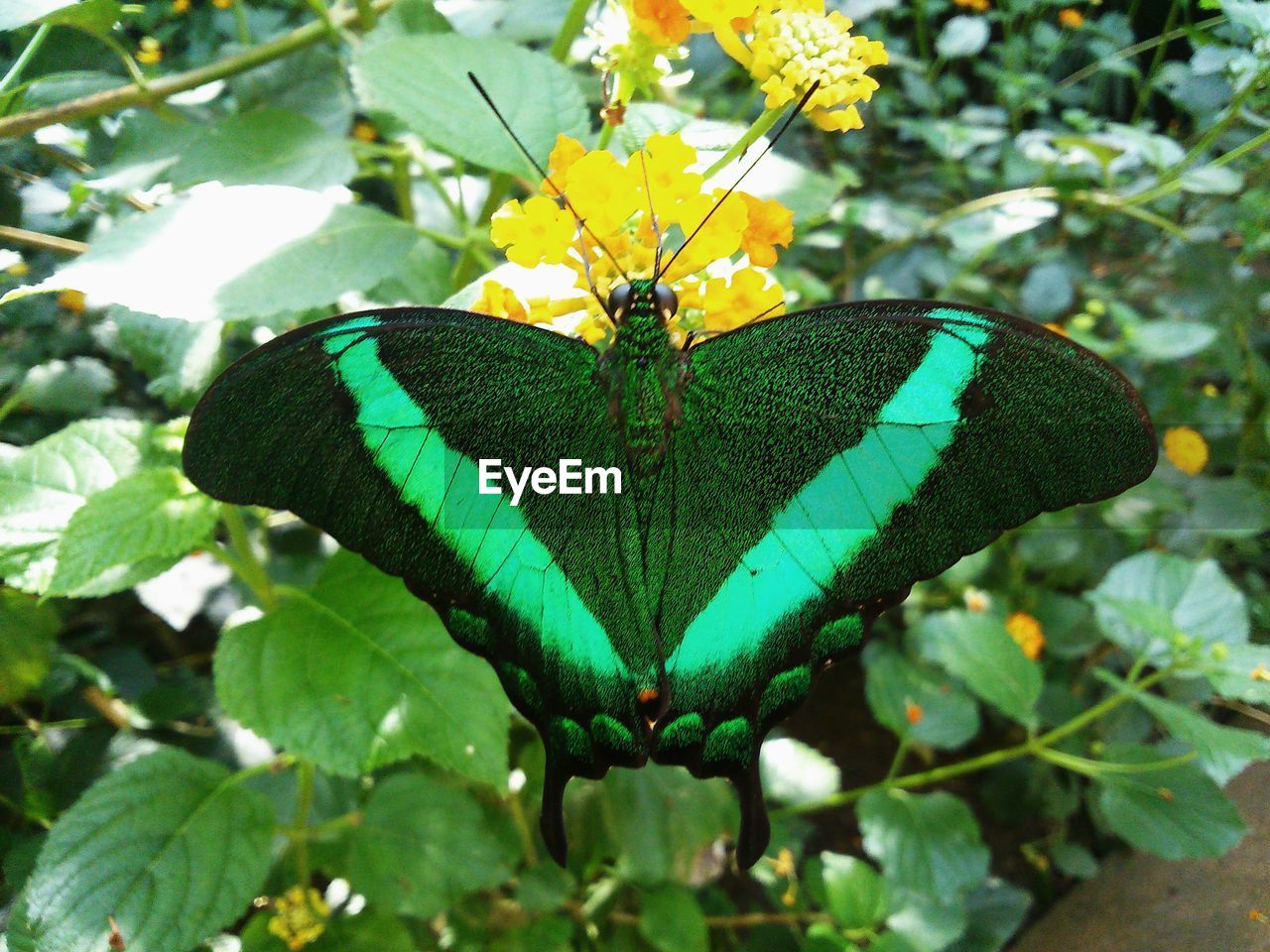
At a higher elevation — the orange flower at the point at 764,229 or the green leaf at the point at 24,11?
the green leaf at the point at 24,11

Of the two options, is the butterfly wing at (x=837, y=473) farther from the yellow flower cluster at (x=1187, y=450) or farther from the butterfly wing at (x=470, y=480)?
the yellow flower cluster at (x=1187, y=450)

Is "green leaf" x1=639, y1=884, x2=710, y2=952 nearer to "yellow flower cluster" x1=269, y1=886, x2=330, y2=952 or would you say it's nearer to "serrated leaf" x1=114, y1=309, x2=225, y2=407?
"yellow flower cluster" x1=269, y1=886, x2=330, y2=952

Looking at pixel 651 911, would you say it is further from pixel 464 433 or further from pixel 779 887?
pixel 464 433

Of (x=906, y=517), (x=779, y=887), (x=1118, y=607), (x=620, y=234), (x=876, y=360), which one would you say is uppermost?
(x=620, y=234)

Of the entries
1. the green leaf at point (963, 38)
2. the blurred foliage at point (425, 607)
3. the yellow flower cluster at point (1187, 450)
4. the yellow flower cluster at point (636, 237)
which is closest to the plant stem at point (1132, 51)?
the blurred foliage at point (425, 607)

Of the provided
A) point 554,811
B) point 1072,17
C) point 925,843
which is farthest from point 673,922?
point 1072,17

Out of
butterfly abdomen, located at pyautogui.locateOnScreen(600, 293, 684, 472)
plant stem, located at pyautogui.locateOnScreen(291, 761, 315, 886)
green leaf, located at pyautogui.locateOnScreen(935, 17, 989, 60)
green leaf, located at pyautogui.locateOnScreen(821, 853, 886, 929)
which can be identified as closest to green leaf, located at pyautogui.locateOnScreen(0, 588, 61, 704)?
plant stem, located at pyautogui.locateOnScreen(291, 761, 315, 886)

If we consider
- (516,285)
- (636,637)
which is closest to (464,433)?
(516,285)
